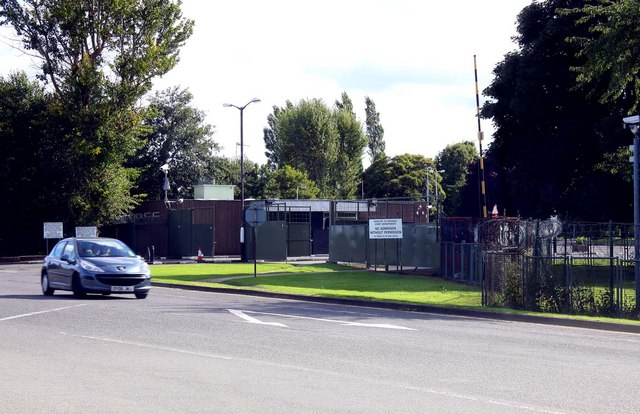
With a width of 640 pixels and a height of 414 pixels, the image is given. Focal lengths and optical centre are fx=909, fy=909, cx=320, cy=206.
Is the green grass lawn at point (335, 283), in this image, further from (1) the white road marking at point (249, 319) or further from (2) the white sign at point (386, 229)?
(1) the white road marking at point (249, 319)

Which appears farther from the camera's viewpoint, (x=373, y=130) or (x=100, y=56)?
(x=373, y=130)

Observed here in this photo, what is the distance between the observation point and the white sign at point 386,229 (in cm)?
3491

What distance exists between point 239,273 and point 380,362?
24.8 m

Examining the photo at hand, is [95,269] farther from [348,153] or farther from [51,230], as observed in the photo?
[348,153]

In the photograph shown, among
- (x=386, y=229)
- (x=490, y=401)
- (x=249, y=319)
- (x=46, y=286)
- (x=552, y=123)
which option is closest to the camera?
(x=490, y=401)

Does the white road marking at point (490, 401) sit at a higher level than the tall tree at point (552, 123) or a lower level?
lower

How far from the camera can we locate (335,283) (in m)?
31.6

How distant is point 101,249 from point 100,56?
32.7 metres

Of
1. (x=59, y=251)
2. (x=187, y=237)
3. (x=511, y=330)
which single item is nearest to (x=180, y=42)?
(x=187, y=237)

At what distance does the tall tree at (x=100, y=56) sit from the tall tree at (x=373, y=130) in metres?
52.6

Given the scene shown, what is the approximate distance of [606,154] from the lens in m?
34.9

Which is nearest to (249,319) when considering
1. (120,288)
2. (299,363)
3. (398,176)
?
(120,288)

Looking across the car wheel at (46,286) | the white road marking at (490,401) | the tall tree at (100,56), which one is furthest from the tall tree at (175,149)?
the white road marking at (490,401)

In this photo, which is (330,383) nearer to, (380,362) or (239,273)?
(380,362)
